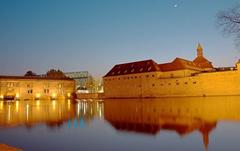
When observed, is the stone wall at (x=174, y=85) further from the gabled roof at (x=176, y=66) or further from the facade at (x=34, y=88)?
the facade at (x=34, y=88)

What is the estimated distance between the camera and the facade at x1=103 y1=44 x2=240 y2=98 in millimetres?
50031

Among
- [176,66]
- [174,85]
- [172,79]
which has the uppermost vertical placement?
[176,66]

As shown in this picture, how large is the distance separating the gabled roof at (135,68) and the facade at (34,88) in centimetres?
1409

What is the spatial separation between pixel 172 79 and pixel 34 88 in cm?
3621

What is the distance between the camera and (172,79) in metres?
55.4

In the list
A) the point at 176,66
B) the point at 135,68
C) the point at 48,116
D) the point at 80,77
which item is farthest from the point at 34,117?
the point at 80,77

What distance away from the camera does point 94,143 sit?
818 centimetres

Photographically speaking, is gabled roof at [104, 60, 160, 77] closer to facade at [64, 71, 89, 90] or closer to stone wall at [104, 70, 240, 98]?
stone wall at [104, 70, 240, 98]

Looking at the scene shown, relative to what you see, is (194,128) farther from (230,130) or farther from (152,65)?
(152,65)

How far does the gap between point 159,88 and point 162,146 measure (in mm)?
50551

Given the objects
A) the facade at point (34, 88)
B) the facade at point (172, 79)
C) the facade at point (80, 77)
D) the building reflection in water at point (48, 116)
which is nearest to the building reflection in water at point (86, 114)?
the building reflection in water at point (48, 116)

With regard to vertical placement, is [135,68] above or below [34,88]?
above

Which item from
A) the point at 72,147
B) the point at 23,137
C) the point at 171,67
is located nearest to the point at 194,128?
the point at 72,147

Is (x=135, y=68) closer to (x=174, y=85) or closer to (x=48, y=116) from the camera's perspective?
(x=174, y=85)
